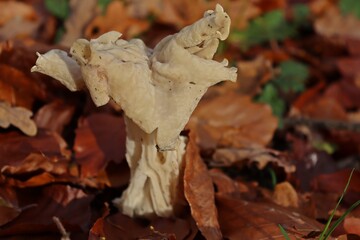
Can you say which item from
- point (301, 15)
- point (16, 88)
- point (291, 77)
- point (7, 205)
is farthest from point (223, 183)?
point (301, 15)

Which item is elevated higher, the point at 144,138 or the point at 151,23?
the point at 151,23

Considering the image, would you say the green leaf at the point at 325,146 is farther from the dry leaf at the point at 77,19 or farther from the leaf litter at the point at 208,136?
the dry leaf at the point at 77,19

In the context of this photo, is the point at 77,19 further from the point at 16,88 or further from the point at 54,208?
the point at 54,208

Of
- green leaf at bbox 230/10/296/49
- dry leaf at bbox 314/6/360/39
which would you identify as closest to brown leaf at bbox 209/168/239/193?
green leaf at bbox 230/10/296/49

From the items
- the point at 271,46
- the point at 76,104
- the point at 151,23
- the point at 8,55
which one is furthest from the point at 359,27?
the point at 8,55

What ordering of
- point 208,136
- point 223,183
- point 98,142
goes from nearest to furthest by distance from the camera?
point 223,183 → point 98,142 → point 208,136

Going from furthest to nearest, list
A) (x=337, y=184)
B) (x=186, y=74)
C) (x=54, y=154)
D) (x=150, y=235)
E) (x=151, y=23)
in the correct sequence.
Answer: (x=151, y=23)
(x=337, y=184)
(x=54, y=154)
(x=150, y=235)
(x=186, y=74)

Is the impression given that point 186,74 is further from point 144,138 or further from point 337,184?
point 337,184
